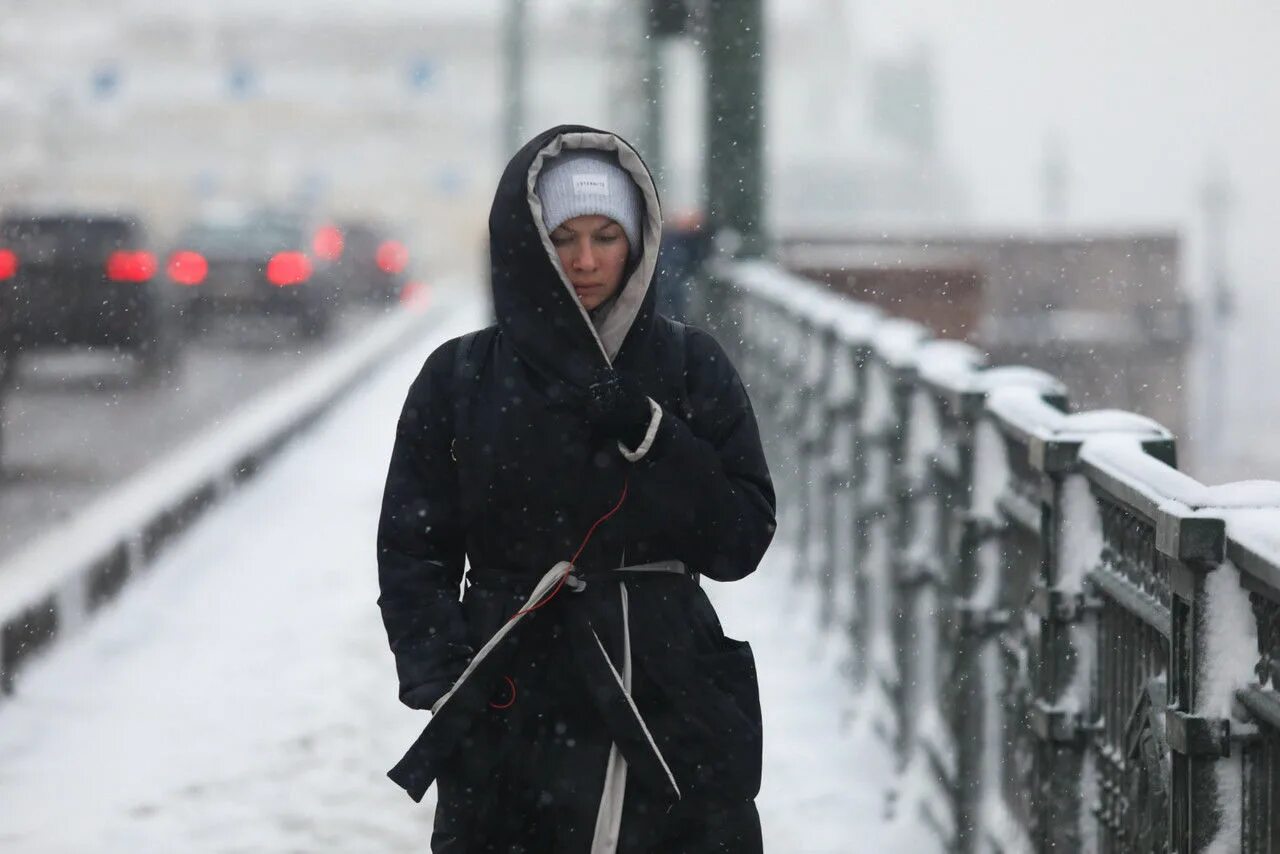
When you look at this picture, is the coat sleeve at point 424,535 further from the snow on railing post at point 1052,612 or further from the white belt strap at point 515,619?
the snow on railing post at point 1052,612

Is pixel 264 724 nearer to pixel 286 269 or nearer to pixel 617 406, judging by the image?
pixel 617 406

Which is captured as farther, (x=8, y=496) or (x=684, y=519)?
(x=8, y=496)

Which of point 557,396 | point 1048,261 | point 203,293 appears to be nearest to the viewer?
point 557,396

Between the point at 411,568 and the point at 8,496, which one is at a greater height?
the point at 411,568

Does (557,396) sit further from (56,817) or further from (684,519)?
(56,817)

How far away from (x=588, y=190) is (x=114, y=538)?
20.8ft

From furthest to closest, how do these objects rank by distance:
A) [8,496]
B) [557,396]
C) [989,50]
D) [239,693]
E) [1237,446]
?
[989,50] < [1237,446] < [8,496] < [239,693] < [557,396]

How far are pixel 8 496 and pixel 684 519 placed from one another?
35.6 feet

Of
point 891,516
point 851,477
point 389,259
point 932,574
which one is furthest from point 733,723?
point 389,259

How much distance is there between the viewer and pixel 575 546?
311cm

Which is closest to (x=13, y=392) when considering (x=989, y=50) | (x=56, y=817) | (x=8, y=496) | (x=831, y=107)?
(x=8, y=496)

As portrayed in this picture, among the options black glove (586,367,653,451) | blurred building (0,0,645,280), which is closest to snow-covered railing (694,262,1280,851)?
black glove (586,367,653,451)

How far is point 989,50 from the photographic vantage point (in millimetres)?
199875

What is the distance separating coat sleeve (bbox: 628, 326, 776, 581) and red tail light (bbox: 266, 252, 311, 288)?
2754 cm
